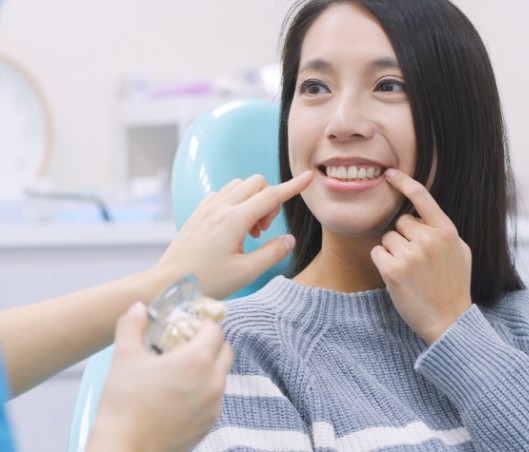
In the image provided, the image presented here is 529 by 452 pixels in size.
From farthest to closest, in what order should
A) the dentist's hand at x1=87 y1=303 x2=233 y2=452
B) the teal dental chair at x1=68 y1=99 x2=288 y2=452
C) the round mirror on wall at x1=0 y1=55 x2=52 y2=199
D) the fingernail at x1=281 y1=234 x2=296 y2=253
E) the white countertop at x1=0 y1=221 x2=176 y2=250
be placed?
the round mirror on wall at x1=0 y1=55 x2=52 y2=199 < the white countertop at x1=0 y1=221 x2=176 y2=250 < the teal dental chair at x1=68 y1=99 x2=288 y2=452 < the fingernail at x1=281 y1=234 x2=296 y2=253 < the dentist's hand at x1=87 y1=303 x2=233 y2=452

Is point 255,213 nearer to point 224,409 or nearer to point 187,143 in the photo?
point 224,409

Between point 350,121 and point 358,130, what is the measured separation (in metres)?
0.01

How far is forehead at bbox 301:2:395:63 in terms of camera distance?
1.06 meters

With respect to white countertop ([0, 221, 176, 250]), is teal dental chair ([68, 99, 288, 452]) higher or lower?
higher

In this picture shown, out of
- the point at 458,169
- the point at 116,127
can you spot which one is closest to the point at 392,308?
the point at 458,169

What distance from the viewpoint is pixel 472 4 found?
8.58 ft

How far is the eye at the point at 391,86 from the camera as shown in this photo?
41.8 inches

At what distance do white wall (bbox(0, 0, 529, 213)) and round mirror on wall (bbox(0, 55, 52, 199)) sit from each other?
7cm

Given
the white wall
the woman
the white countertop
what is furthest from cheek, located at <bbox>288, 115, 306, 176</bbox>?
the white wall

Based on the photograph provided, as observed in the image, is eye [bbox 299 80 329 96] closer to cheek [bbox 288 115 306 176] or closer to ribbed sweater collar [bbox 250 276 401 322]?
cheek [bbox 288 115 306 176]

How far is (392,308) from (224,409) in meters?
0.30

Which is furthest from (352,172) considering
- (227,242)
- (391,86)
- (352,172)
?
(227,242)

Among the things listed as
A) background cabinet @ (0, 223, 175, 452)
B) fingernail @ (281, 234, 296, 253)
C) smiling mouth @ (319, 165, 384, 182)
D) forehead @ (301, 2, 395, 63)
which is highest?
forehead @ (301, 2, 395, 63)

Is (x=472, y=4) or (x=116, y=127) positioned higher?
(x=472, y=4)
